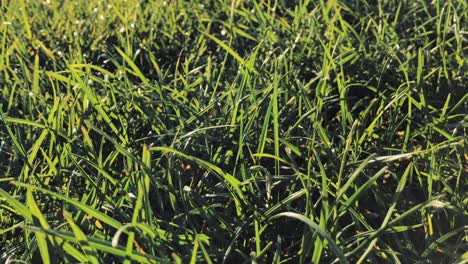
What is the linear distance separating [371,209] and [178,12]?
1243 mm

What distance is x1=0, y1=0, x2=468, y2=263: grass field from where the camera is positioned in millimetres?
1078

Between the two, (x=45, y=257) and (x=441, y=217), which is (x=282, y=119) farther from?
(x=45, y=257)

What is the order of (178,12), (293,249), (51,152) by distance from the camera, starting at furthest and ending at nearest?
1. (178,12)
2. (51,152)
3. (293,249)

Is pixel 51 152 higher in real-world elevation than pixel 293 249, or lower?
higher

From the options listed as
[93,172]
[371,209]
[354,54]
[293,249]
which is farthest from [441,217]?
[93,172]

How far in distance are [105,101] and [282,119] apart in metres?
0.45

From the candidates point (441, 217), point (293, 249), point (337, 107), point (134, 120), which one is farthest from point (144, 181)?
point (337, 107)

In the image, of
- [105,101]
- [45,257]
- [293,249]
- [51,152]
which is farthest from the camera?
[105,101]

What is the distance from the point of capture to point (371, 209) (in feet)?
4.15

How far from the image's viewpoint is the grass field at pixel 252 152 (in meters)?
1.08

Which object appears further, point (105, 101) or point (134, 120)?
point (105, 101)

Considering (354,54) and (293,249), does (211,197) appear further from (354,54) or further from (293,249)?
(354,54)

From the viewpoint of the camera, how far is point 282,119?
57.3 inches

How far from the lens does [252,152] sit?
53.9 inches
